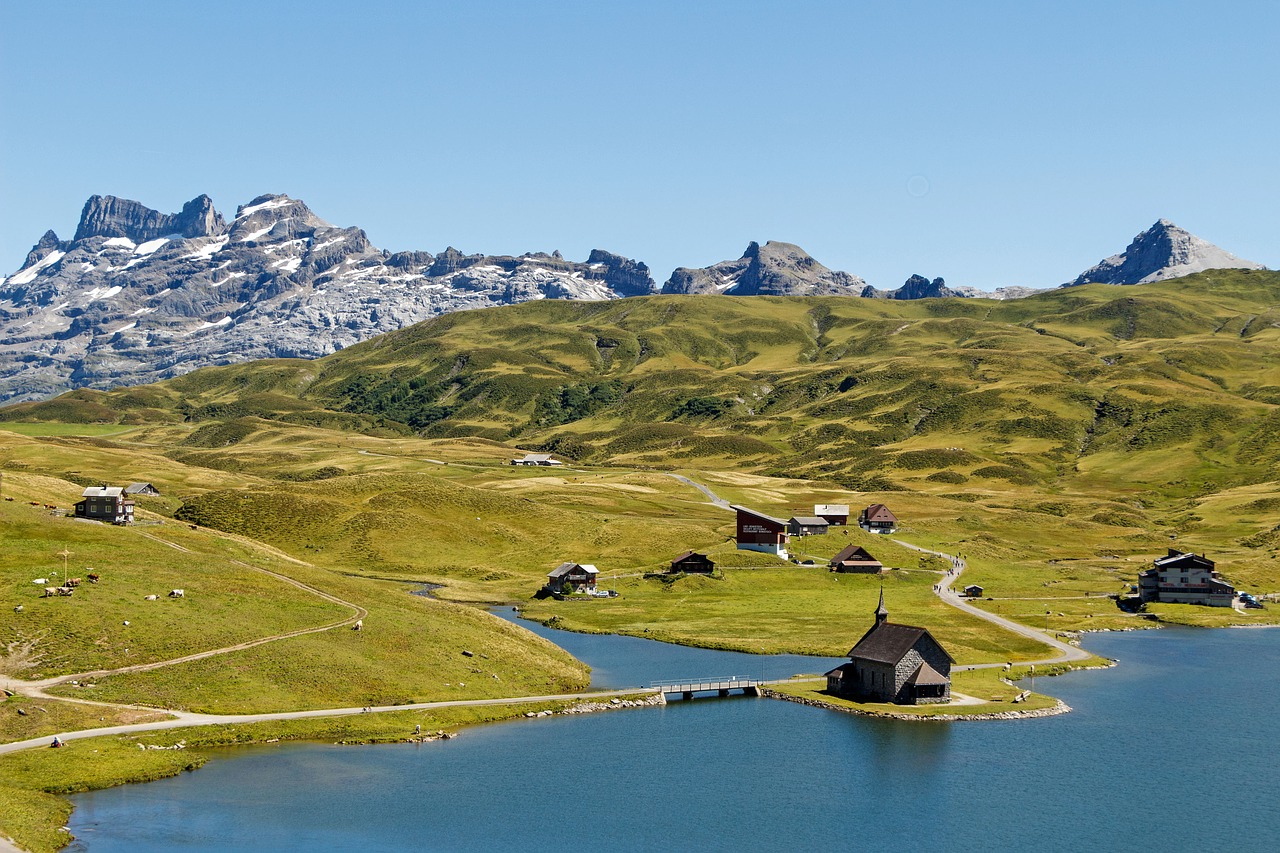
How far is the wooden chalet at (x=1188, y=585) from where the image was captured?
173625 mm

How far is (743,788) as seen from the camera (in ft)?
276

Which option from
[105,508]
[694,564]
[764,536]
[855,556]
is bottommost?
[694,564]

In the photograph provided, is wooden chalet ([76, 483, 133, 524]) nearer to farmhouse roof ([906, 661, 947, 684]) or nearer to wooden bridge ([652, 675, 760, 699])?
wooden bridge ([652, 675, 760, 699])

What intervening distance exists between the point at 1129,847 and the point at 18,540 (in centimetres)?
10684

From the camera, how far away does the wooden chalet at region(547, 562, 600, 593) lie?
568 feet

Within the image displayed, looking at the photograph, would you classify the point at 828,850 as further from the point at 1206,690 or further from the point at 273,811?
the point at 1206,690

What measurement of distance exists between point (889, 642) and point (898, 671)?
286 centimetres

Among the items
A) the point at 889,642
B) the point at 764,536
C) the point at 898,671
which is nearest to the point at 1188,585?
the point at 764,536

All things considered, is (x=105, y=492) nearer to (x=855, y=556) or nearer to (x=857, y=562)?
(x=855, y=556)

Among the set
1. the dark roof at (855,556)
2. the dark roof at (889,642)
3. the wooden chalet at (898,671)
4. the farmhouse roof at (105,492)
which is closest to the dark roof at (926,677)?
the wooden chalet at (898,671)

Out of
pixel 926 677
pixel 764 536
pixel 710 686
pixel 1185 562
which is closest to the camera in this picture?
pixel 926 677

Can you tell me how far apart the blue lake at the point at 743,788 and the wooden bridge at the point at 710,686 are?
3.05 meters

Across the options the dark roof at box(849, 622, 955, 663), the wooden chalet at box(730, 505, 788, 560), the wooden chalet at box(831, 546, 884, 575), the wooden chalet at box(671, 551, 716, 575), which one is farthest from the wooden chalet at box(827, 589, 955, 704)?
the wooden chalet at box(730, 505, 788, 560)

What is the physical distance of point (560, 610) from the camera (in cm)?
16138
